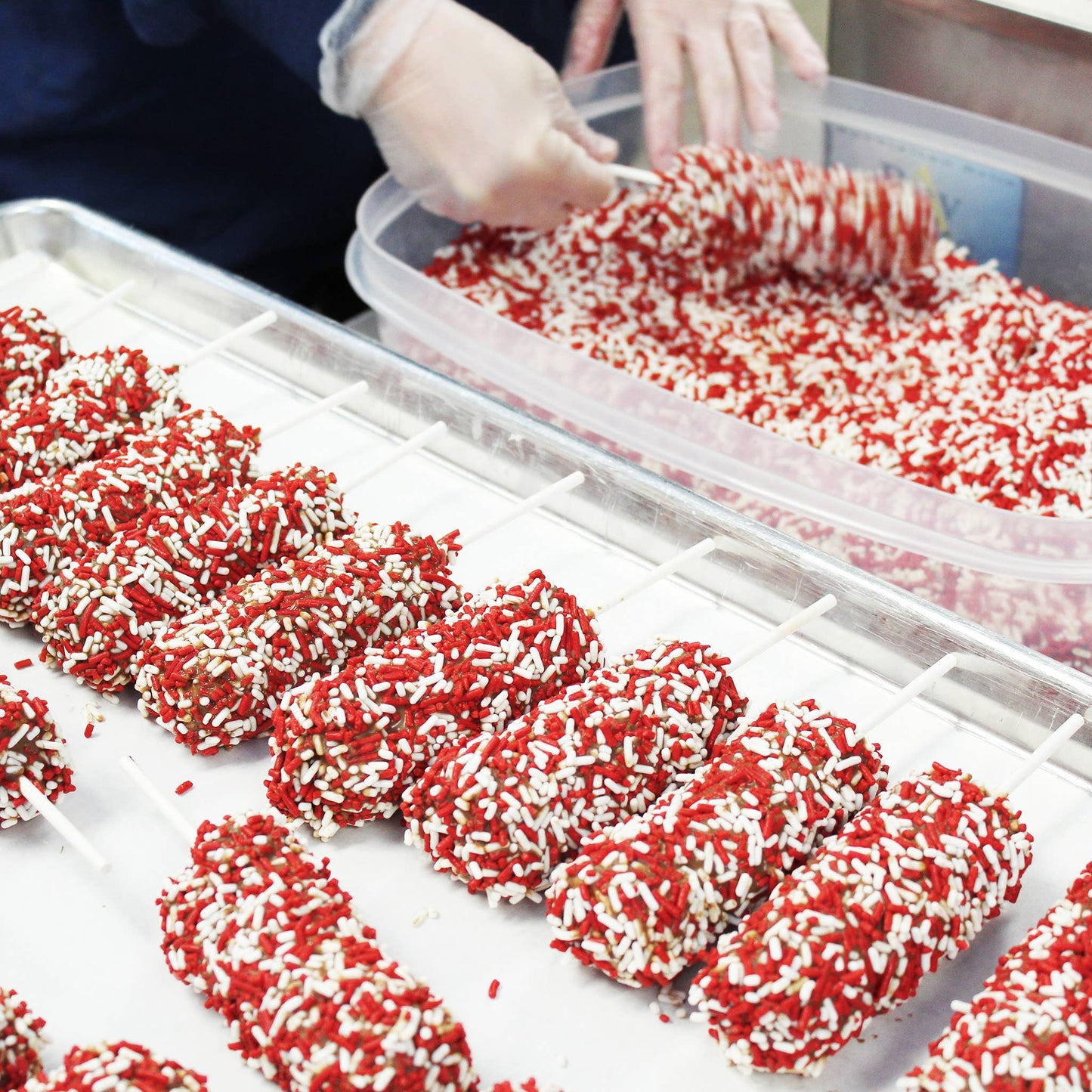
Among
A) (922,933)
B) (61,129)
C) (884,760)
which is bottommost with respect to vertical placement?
(884,760)

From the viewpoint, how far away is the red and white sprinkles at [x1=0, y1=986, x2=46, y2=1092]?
140cm

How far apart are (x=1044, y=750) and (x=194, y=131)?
7.55ft

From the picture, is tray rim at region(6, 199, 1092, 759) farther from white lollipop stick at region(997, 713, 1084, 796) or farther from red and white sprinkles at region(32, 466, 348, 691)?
red and white sprinkles at region(32, 466, 348, 691)

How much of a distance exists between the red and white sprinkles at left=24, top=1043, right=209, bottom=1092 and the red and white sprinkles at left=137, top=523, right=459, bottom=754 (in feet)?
1.65

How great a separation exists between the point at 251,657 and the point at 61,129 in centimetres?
165

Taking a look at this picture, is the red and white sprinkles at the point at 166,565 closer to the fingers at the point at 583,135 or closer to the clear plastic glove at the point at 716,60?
the fingers at the point at 583,135

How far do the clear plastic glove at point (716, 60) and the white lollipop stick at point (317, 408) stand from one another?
94 centimetres

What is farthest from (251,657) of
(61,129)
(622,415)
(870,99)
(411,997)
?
(870,99)

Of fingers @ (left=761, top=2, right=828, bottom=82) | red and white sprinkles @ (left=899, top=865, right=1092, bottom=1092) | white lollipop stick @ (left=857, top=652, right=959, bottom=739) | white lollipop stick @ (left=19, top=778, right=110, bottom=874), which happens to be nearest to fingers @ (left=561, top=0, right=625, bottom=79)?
fingers @ (left=761, top=2, right=828, bottom=82)

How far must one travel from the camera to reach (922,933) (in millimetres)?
1415

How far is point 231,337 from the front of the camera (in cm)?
243

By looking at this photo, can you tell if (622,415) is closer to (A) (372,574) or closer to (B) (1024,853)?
(A) (372,574)

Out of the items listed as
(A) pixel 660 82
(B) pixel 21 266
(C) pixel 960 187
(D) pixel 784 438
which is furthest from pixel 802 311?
(B) pixel 21 266

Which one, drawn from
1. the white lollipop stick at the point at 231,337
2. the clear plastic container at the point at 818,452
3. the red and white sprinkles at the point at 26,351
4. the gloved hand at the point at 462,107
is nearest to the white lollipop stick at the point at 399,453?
the clear plastic container at the point at 818,452
